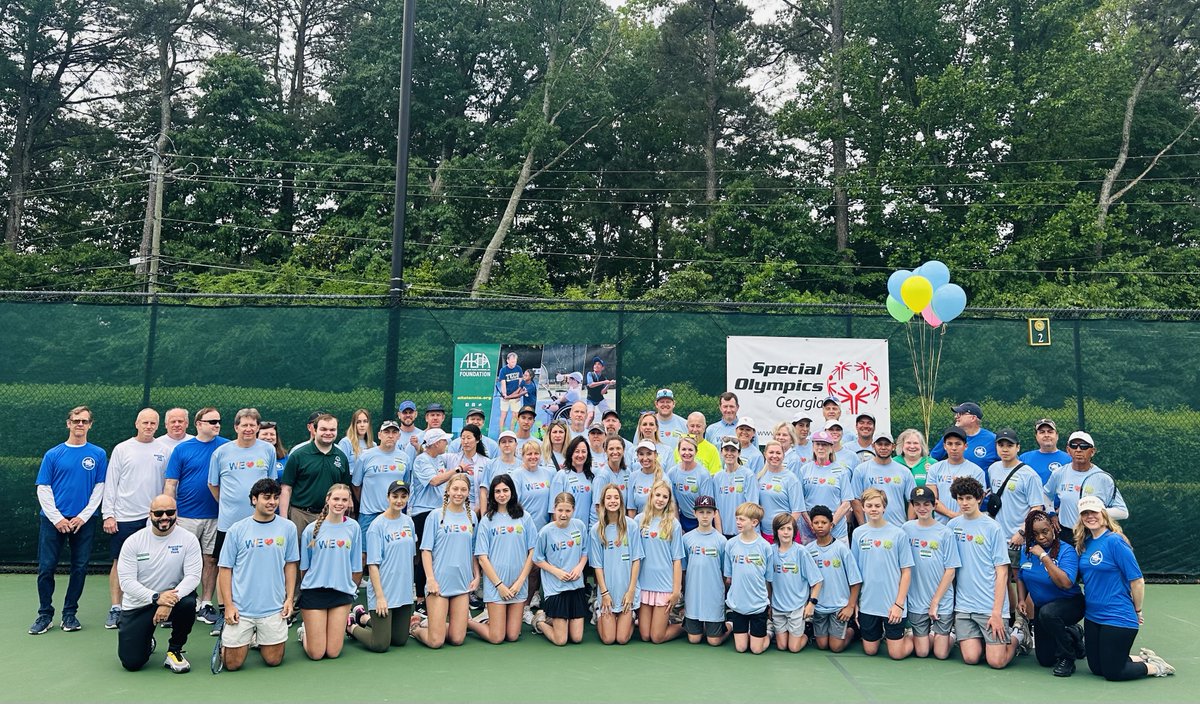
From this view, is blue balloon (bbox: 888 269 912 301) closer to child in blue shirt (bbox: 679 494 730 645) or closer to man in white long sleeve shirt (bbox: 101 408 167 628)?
child in blue shirt (bbox: 679 494 730 645)

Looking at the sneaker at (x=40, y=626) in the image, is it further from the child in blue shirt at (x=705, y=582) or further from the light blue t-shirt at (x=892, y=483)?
the light blue t-shirt at (x=892, y=483)

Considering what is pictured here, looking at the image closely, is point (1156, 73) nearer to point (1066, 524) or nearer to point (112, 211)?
point (1066, 524)

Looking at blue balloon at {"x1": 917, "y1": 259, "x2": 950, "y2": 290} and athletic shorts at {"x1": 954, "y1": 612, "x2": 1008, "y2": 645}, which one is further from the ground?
blue balloon at {"x1": 917, "y1": 259, "x2": 950, "y2": 290}

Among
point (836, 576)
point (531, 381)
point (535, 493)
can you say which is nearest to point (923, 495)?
point (836, 576)

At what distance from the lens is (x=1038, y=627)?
5.55 m

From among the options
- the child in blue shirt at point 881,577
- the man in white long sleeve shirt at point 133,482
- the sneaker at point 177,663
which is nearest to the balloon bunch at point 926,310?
the child in blue shirt at point 881,577

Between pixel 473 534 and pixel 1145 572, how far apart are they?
6413 mm

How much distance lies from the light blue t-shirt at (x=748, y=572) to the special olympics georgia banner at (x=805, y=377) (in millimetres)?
2149

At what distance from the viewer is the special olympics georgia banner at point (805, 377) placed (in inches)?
316

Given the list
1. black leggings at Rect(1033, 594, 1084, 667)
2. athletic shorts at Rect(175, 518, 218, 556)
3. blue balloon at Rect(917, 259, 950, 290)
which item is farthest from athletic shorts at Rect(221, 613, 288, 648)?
blue balloon at Rect(917, 259, 950, 290)

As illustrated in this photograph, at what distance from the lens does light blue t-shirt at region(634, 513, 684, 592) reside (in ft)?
19.9

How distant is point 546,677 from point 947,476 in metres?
3.34

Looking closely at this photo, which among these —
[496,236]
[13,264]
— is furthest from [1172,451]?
[13,264]

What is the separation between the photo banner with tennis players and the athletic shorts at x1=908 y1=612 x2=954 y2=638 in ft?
10.7
